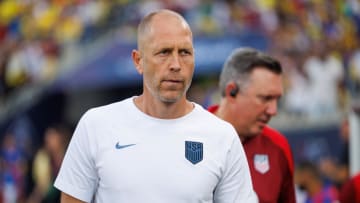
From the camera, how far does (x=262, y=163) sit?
5.51m

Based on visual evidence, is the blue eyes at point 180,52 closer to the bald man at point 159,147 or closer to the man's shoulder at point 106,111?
the bald man at point 159,147

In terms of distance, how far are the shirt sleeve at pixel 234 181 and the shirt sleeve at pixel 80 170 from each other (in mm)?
534

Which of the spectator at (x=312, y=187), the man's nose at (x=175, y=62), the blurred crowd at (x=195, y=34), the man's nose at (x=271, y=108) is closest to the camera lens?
the man's nose at (x=175, y=62)

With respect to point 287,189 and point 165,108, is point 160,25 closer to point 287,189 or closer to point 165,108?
point 165,108

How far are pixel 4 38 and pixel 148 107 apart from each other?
15.9m

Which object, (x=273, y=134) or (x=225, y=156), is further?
(x=273, y=134)

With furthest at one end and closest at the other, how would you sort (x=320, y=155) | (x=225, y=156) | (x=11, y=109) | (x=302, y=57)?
(x=11, y=109), (x=302, y=57), (x=320, y=155), (x=225, y=156)

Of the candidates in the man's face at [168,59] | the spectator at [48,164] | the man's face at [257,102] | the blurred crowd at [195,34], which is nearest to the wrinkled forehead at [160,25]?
the man's face at [168,59]

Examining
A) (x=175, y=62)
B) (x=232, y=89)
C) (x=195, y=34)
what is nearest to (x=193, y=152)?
(x=175, y=62)

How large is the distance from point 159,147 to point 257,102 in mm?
1517

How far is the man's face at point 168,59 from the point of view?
4078 millimetres

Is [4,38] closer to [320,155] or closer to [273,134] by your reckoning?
[320,155]

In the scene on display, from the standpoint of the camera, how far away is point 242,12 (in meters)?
17.3

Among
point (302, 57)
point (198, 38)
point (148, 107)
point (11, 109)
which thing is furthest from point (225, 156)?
point (11, 109)
